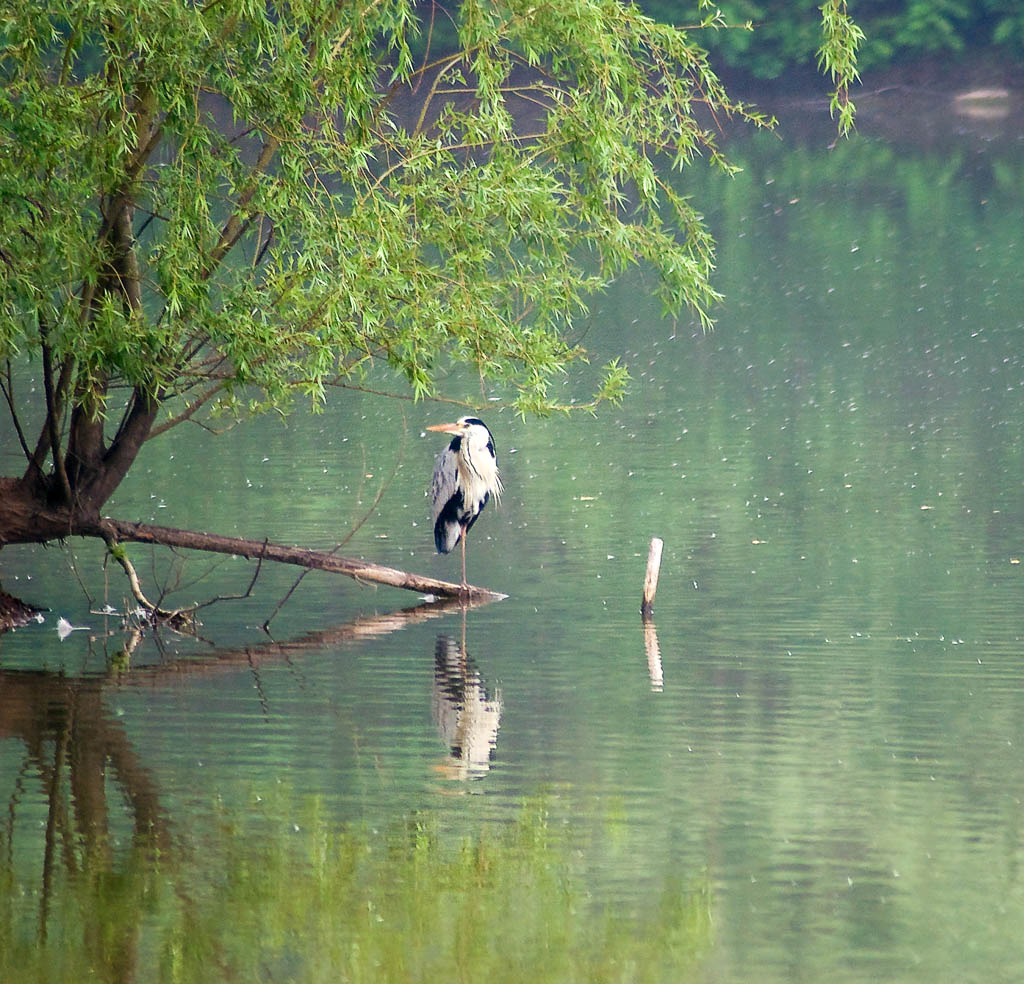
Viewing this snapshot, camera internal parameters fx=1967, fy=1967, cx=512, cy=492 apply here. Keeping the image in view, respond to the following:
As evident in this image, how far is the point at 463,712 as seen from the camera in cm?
1064

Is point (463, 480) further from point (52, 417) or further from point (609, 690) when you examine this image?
point (609, 690)

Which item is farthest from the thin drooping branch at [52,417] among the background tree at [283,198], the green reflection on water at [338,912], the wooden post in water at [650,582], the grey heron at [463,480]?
the green reflection on water at [338,912]

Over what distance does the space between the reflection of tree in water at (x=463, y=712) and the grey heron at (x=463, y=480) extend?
2.53 meters

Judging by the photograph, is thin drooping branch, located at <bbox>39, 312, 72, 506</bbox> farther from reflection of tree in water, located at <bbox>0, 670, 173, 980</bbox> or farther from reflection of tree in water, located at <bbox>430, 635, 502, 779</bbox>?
reflection of tree in water, located at <bbox>430, 635, 502, 779</bbox>

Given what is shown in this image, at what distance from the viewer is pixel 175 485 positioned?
64.7 ft

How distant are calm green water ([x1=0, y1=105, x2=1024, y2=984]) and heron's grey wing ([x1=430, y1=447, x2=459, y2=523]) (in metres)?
0.64

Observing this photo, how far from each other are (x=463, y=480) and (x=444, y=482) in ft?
0.62

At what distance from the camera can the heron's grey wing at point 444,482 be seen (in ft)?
49.0

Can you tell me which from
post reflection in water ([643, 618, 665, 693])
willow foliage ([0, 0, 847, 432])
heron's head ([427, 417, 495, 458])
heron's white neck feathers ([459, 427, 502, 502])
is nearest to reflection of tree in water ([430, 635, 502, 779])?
post reflection in water ([643, 618, 665, 693])

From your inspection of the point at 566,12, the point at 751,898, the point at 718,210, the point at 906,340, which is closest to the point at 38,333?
the point at 566,12

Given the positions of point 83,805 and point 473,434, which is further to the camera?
point 473,434

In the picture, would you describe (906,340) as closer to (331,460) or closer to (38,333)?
(331,460)

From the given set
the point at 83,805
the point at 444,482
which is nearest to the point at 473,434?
the point at 444,482

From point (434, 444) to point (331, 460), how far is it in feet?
4.93
